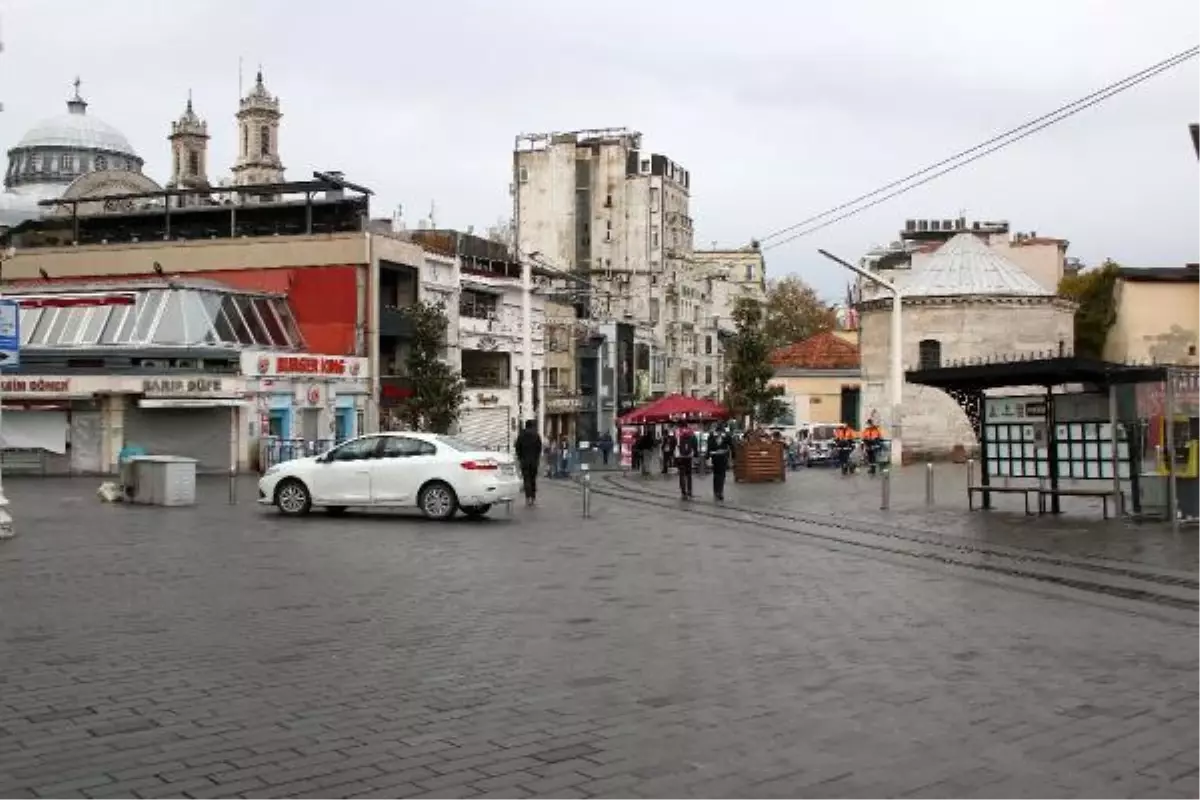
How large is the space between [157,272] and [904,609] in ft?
147

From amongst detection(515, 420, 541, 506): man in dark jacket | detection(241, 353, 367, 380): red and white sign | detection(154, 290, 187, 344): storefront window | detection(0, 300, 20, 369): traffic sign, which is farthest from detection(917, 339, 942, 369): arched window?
detection(0, 300, 20, 369): traffic sign

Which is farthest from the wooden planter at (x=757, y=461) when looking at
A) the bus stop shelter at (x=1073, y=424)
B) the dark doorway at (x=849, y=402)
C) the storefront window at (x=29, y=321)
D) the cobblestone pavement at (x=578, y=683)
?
the dark doorway at (x=849, y=402)

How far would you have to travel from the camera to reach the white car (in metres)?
22.2

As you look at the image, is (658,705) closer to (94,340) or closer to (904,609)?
(904,609)

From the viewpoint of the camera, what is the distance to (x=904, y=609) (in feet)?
38.5

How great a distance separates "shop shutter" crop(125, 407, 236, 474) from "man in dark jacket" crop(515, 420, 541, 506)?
18.3 meters

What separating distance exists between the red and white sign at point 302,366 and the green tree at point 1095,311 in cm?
4018

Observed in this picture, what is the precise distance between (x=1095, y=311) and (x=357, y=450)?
57.5m

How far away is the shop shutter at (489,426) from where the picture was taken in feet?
211

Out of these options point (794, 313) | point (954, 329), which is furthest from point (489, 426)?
point (794, 313)

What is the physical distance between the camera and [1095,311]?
7025 centimetres

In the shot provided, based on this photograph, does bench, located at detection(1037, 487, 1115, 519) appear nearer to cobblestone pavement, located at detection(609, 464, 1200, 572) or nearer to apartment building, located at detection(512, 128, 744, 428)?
cobblestone pavement, located at detection(609, 464, 1200, 572)

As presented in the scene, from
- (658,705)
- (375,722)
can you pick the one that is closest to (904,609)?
(658,705)

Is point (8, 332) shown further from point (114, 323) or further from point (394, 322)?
point (394, 322)
